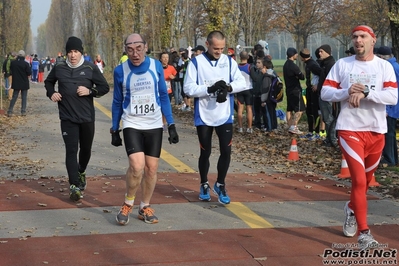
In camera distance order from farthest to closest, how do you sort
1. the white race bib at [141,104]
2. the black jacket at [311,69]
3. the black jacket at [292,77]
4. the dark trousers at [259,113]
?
the dark trousers at [259,113] < the black jacket at [292,77] < the black jacket at [311,69] < the white race bib at [141,104]

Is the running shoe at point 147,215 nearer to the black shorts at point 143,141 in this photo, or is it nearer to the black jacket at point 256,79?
the black shorts at point 143,141

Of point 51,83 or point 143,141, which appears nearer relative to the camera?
point 143,141

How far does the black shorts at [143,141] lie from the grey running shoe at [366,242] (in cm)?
236

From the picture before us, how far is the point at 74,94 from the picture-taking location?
924cm

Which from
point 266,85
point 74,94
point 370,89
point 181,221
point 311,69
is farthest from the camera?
point 266,85

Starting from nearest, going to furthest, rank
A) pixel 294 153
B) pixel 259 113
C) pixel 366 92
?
pixel 366 92 → pixel 294 153 → pixel 259 113

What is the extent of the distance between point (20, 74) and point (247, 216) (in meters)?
15.8

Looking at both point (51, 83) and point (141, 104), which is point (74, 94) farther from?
point (141, 104)

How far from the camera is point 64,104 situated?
9234 mm

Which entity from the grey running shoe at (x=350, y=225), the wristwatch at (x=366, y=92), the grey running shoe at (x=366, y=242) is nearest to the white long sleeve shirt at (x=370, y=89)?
the wristwatch at (x=366, y=92)

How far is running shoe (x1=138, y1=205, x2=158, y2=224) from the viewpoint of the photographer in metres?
7.79

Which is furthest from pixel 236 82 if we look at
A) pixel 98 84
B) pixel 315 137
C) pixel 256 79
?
pixel 256 79

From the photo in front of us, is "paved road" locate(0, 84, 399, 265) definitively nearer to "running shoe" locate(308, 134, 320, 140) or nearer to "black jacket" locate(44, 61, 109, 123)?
"black jacket" locate(44, 61, 109, 123)

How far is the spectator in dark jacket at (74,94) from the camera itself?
9.19 metres
